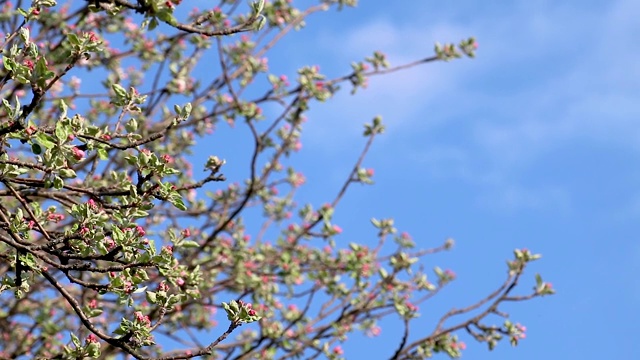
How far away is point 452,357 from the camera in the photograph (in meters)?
6.56

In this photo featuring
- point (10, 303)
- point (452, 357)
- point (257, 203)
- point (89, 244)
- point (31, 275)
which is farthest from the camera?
point (257, 203)

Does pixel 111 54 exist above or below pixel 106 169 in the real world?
above

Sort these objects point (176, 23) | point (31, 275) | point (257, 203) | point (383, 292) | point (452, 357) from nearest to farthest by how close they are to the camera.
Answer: point (176, 23)
point (31, 275)
point (452, 357)
point (383, 292)
point (257, 203)

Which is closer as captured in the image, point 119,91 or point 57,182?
point 57,182

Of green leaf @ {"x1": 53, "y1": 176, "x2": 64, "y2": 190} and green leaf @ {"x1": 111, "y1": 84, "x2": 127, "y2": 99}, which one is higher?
green leaf @ {"x1": 111, "y1": 84, "x2": 127, "y2": 99}

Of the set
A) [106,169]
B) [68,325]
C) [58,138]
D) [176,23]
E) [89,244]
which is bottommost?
[89,244]

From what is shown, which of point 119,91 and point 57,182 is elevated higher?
point 119,91

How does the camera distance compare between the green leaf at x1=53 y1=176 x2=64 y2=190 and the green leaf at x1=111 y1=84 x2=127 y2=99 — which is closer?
the green leaf at x1=53 y1=176 x2=64 y2=190

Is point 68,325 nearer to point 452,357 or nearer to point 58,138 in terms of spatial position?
point 452,357

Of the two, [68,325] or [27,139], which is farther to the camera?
[68,325]

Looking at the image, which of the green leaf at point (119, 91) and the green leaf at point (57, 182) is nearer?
the green leaf at point (57, 182)

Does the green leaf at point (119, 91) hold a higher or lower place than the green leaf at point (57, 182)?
higher

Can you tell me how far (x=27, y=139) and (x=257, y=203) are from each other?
19.4 feet

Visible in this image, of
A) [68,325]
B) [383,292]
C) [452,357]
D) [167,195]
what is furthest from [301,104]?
[167,195]
